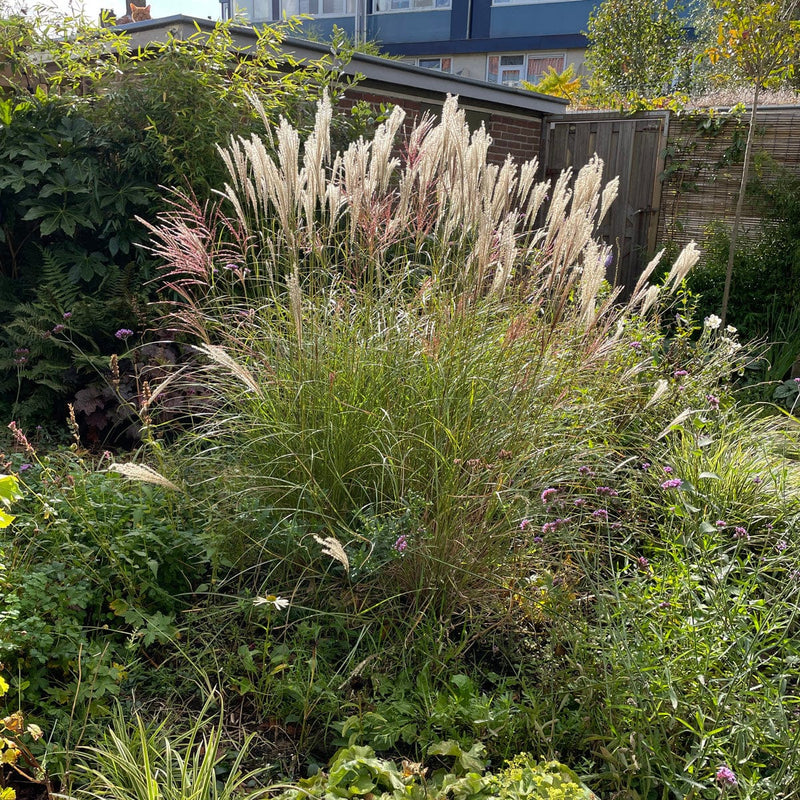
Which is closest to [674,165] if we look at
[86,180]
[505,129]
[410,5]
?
[505,129]

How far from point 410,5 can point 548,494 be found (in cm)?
2301

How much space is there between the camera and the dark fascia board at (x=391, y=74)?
18.3 ft

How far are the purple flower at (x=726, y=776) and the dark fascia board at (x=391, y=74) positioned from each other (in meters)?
4.80

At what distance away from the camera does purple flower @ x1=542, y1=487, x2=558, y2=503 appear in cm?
240

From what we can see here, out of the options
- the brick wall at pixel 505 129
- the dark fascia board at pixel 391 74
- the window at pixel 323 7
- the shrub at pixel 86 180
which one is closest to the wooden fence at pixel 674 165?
the brick wall at pixel 505 129

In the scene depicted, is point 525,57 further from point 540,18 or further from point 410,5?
point 410,5

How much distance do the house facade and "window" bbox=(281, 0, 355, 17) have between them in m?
0.95

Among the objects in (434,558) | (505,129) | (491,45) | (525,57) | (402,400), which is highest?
(491,45)

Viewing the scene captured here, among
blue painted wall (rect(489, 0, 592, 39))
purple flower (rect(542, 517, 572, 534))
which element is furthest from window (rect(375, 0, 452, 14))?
purple flower (rect(542, 517, 572, 534))

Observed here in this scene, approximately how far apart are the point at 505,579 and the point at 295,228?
1.49 meters

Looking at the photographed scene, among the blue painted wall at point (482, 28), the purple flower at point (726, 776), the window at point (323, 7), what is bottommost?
the purple flower at point (726, 776)

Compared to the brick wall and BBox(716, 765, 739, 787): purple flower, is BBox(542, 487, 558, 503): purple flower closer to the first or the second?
BBox(716, 765, 739, 787): purple flower

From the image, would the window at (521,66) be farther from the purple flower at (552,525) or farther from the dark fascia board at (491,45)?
the purple flower at (552,525)

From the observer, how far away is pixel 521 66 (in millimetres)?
22250
